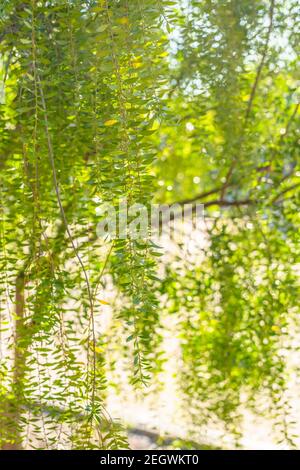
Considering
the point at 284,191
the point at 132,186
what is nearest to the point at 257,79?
the point at 284,191

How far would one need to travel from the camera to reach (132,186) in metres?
0.73

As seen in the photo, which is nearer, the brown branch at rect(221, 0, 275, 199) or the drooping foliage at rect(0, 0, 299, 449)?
the drooping foliage at rect(0, 0, 299, 449)

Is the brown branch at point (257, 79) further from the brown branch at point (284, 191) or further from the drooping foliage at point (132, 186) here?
the brown branch at point (284, 191)

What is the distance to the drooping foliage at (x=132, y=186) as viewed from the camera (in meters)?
0.74

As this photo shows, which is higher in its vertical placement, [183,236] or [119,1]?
[183,236]

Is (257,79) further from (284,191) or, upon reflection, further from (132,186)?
(132,186)

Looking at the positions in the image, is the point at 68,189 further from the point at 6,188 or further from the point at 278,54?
the point at 278,54

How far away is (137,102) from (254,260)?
2.99ft

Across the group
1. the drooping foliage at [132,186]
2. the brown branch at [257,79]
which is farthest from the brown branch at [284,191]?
the brown branch at [257,79]

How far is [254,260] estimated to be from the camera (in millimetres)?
1558

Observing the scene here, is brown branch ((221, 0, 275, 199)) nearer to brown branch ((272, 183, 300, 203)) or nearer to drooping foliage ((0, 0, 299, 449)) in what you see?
drooping foliage ((0, 0, 299, 449))

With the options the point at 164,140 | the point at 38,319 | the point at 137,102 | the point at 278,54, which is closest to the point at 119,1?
the point at 137,102

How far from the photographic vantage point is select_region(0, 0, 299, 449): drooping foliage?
29.2 inches

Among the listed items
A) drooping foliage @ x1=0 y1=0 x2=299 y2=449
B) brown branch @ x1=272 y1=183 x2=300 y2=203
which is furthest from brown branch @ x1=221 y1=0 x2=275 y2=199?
brown branch @ x1=272 y1=183 x2=300 y2=203
